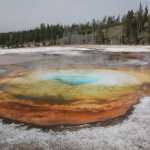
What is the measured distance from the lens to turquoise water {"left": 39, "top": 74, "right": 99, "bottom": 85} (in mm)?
4641

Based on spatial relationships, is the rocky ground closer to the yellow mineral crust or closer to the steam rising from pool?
the yellow mineral crust

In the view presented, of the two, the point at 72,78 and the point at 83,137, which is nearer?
the point at 83,137

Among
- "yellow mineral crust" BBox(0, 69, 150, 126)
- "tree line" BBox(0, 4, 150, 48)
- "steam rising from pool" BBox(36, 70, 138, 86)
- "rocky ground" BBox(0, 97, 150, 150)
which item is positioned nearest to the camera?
"rocky ground" BBox(0, 97, 150, 150)

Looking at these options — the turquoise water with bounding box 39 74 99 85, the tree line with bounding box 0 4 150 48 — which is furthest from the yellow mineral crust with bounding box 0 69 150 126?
the tree line with bounding box 0 4 150 48

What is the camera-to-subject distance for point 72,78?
16.2 ft

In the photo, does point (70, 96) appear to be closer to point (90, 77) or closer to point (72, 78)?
point (72, 78)

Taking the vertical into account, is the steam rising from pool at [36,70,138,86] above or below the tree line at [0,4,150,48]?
below

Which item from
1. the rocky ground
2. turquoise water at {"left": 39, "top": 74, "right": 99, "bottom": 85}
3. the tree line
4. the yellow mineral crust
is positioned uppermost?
the tree line

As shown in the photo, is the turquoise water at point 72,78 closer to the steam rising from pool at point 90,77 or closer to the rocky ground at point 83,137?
the steam rising from pool at point 90,77

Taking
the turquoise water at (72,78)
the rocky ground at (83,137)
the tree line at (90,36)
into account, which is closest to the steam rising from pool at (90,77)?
the turquoise water at (72,78)

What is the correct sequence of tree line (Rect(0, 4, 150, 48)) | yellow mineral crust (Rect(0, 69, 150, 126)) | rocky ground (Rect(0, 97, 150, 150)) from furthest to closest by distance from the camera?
tree line (Rect(0, 4, 150, 48)), yellow mineral crust (Rect(0, 69, 150, 126)), rocky ground (Rect(0, 97, 150, 150))

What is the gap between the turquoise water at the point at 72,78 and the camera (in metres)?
4.64

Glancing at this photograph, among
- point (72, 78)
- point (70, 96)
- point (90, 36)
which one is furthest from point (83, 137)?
point (90, 36)

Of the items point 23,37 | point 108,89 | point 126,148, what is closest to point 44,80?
point 108,89
